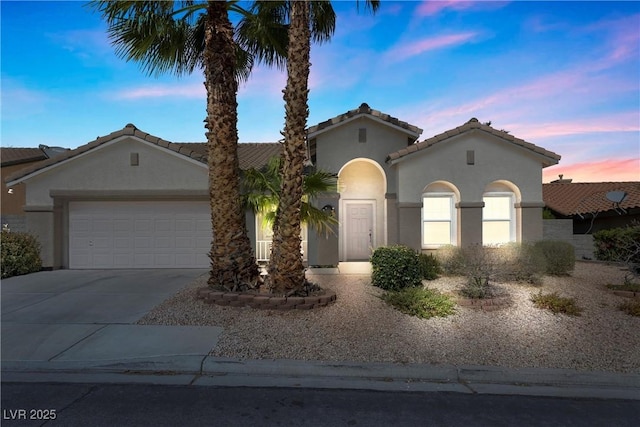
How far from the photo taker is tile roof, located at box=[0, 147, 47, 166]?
20.0m

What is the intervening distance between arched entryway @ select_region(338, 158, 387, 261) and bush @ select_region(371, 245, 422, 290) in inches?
195

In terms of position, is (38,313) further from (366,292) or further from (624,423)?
(624,423)

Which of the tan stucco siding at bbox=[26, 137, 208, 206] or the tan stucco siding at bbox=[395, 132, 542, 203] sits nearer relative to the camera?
the tan stucco siding at bbox=[395, 132, 542, 203]

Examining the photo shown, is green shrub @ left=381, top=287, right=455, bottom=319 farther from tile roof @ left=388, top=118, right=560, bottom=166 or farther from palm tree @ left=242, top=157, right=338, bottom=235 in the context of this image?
tile roof @ left=388, top=118, right=560, bottom=166

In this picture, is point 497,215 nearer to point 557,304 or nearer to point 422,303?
point 557,304

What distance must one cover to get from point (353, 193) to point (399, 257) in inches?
221

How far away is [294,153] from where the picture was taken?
25.6 feet

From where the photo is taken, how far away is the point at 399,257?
895cm

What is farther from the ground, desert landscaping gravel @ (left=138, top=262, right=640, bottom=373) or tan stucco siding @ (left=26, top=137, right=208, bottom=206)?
tan stucco siding @ (left=26, top=137, right=208, bottom=206)

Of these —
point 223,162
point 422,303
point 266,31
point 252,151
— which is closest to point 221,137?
point 223,162

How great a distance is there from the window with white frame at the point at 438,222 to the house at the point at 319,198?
0.03 metres

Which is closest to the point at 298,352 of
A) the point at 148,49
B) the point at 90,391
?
the point at 90,391

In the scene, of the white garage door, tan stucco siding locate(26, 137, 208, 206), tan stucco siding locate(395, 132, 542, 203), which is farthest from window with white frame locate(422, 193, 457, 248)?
tan stucco siding locate(26, 137, 208, 206)

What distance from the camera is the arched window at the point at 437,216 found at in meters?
13.2
